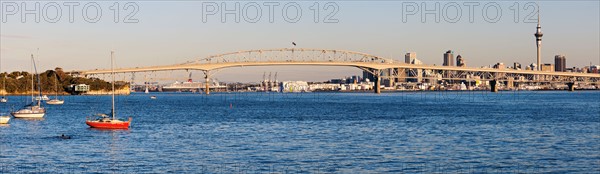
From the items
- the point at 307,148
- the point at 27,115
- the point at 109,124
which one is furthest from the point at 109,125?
the point at 307,148

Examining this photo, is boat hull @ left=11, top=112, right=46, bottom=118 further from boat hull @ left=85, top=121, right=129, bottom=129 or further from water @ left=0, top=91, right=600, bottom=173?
boat hull @ left=85, top=121, right=129, bottom=129

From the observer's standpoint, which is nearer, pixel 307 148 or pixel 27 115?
pixel 307 148

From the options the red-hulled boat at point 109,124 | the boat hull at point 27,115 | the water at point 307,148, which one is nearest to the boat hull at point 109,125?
the red-hulled boat at point 109,124

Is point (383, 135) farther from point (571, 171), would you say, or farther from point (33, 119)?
point (33, 119)

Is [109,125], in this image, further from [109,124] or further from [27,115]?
[27,115]

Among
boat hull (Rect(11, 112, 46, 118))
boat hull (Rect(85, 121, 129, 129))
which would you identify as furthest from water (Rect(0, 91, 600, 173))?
boat hull (Rect(11, 112, 46, 118))

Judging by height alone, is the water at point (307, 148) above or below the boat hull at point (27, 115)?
below

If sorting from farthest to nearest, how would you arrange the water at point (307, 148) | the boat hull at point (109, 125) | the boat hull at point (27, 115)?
the boat hull at point (27, 115) < the boat hull at point (109, 125) < the water at point (307, 148)

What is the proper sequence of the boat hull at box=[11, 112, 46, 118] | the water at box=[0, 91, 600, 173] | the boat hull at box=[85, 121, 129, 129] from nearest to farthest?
the water at box=[0, 91, 600, 173], the boat hull at box=[85, 121, 129, 129], the boat hull at box=[11, 112, 46, 118]

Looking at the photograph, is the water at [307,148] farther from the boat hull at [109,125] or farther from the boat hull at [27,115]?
the boat hull at [27,115]

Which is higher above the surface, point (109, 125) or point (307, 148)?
point (109, 125)

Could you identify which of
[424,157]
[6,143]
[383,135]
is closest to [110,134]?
[6,143]

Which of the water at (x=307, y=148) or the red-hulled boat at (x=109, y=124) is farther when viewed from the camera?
the red-hulled boat at (x=109, y=124)

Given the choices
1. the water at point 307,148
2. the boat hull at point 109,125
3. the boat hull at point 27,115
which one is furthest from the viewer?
the boat hull at point 27,115
